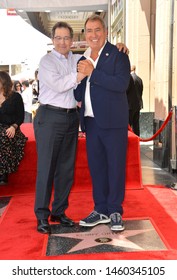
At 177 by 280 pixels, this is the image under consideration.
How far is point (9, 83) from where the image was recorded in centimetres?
455

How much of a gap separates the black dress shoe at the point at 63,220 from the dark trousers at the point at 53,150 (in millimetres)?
202

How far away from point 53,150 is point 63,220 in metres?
0.70

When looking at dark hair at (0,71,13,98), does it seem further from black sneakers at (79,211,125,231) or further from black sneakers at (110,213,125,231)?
black sneakers at (110,213,125,231)

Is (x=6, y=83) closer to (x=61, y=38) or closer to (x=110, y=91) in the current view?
(x=61, y=38)

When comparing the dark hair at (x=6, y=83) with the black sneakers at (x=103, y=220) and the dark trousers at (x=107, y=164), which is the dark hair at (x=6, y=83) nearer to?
the dark trousers at (x=107, y=164)

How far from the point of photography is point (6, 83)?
4.53m

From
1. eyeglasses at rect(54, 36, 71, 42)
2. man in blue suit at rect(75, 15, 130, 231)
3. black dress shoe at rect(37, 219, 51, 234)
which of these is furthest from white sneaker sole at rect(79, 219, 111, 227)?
eyeglasses at rect(54, 36, 71, 42)

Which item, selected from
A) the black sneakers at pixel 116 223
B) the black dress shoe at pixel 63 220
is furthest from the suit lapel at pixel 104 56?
the black dress shoe at pixel 63 220

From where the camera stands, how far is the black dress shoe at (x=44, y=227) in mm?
3500

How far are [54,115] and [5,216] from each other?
1334 millimetres

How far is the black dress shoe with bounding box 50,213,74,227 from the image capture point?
367 cm

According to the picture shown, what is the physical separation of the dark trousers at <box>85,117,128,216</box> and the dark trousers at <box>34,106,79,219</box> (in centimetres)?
18

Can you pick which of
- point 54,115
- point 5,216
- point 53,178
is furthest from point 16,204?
point 54,115

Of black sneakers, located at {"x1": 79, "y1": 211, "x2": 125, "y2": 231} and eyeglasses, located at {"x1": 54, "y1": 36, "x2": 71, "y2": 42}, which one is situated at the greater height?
eyeglasses, located at {"x1": 54, "y1": 36, "x2": 71, "y2": 42}
